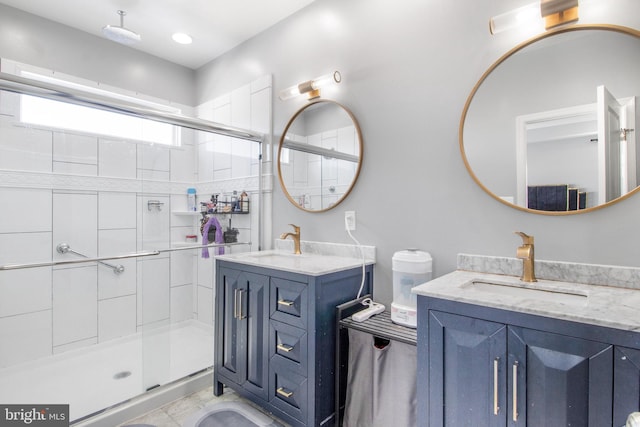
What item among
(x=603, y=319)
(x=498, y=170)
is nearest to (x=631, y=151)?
(x=498, y=170)

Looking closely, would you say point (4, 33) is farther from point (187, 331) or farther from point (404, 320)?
point (404, 320)

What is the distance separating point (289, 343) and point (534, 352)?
111 centimetres

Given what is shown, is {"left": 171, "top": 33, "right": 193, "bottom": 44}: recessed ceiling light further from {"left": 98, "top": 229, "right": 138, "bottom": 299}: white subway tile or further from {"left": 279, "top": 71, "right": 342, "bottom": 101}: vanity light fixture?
{"left": 98, "top": 229, "right": 138, "bottom": 299}: white subway tile

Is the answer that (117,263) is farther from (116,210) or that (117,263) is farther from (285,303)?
(285,303)

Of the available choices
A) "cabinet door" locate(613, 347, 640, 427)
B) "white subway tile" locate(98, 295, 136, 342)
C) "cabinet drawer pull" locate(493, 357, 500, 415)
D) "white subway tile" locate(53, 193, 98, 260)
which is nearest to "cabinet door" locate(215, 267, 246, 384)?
"white subway tile" locate(98, 295, 136, 342)

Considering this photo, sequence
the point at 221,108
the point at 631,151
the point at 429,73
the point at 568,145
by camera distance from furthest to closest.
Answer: the point at 221,108
the point at 429,73
the point at 568,145
the point at 631,151

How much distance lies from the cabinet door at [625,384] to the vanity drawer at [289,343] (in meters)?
1.14

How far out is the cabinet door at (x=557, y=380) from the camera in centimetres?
87

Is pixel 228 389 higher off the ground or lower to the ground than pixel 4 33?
lower

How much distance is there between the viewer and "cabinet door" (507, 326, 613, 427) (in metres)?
0.87

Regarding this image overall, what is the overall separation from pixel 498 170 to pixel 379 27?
3.68 ft

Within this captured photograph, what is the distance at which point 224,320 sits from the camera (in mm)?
2084

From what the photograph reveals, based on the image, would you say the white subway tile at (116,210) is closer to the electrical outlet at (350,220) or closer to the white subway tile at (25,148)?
the white subway tile at (25,148)

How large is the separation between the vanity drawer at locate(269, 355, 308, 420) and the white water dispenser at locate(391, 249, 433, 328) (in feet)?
1.92
